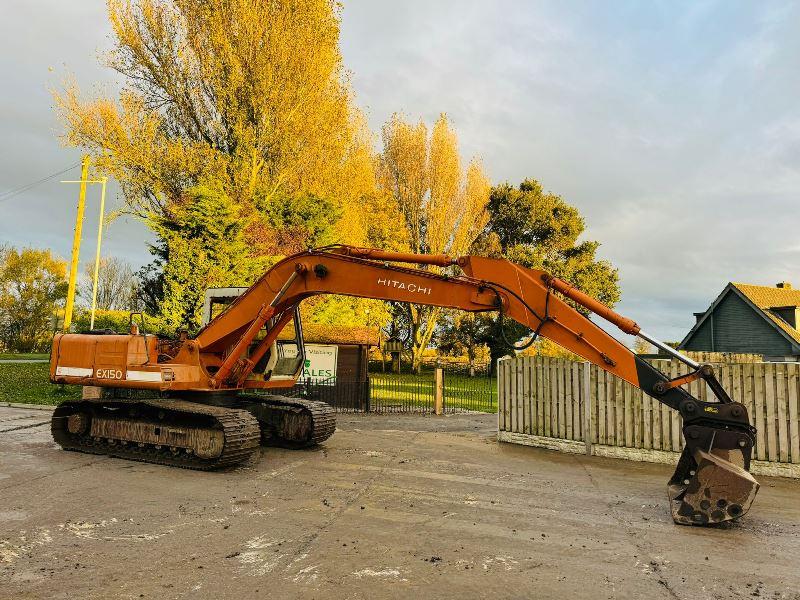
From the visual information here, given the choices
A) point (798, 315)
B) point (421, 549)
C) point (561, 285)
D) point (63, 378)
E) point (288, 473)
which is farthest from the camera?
point (798, 315)

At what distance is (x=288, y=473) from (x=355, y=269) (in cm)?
318

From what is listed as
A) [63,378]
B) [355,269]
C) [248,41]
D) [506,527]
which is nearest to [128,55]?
[248,41]

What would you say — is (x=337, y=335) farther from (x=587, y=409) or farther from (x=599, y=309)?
(x=599, y=309)

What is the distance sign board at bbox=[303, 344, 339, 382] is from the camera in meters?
18.2

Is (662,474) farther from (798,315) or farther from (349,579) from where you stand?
(798,315)

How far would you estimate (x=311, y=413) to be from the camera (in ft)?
32.7

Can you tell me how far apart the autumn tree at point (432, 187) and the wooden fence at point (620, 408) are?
22752 mm

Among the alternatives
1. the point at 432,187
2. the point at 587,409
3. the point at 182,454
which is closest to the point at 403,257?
the point at 182,454

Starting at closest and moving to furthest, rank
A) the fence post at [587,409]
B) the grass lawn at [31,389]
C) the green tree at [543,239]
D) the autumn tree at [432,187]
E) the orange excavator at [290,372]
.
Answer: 1. the orange excavator at [290,372]
2. the fence post at [587,409]
3. the grass lawn at [31,389]
4. the autumn tree at [432,187]
5. the green tree at [543,239]

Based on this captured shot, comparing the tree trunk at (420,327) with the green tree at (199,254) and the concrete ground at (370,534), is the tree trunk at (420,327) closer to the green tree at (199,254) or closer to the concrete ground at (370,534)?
the green tree at (199,254)

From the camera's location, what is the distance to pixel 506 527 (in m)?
5.83

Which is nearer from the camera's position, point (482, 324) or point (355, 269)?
point (355, 269)

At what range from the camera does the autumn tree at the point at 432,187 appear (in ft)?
112

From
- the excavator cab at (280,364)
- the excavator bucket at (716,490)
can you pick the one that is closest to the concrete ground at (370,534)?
the excavator bucket at (716,490)
